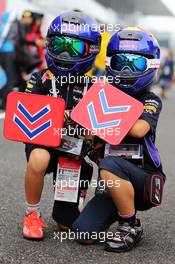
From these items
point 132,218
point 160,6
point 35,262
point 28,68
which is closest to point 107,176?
point 132,218

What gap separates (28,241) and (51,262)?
0.33 metres

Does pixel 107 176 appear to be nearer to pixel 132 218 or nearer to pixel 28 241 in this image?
pixel 132 218

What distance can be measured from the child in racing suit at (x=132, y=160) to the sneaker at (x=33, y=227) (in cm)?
19

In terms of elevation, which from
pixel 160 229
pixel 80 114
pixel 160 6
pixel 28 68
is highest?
pixel 80 114

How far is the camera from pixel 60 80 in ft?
10.6

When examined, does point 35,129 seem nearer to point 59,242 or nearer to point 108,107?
point 108,107

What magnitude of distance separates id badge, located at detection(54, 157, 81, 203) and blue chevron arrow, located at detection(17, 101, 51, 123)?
0.26 meters

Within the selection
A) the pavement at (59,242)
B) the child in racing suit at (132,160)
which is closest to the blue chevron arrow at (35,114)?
the child in racing suit at (132,160)

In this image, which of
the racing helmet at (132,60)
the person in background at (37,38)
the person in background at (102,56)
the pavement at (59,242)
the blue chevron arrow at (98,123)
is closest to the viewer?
the pavement at (59,242)

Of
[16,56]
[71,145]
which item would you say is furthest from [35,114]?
[16,56]

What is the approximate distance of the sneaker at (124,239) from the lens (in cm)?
300

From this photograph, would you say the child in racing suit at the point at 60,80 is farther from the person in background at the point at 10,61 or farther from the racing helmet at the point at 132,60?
the person in background at the point at 10,61

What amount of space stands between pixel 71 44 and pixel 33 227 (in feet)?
3.14

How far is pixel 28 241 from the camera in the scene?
10.1 ft
